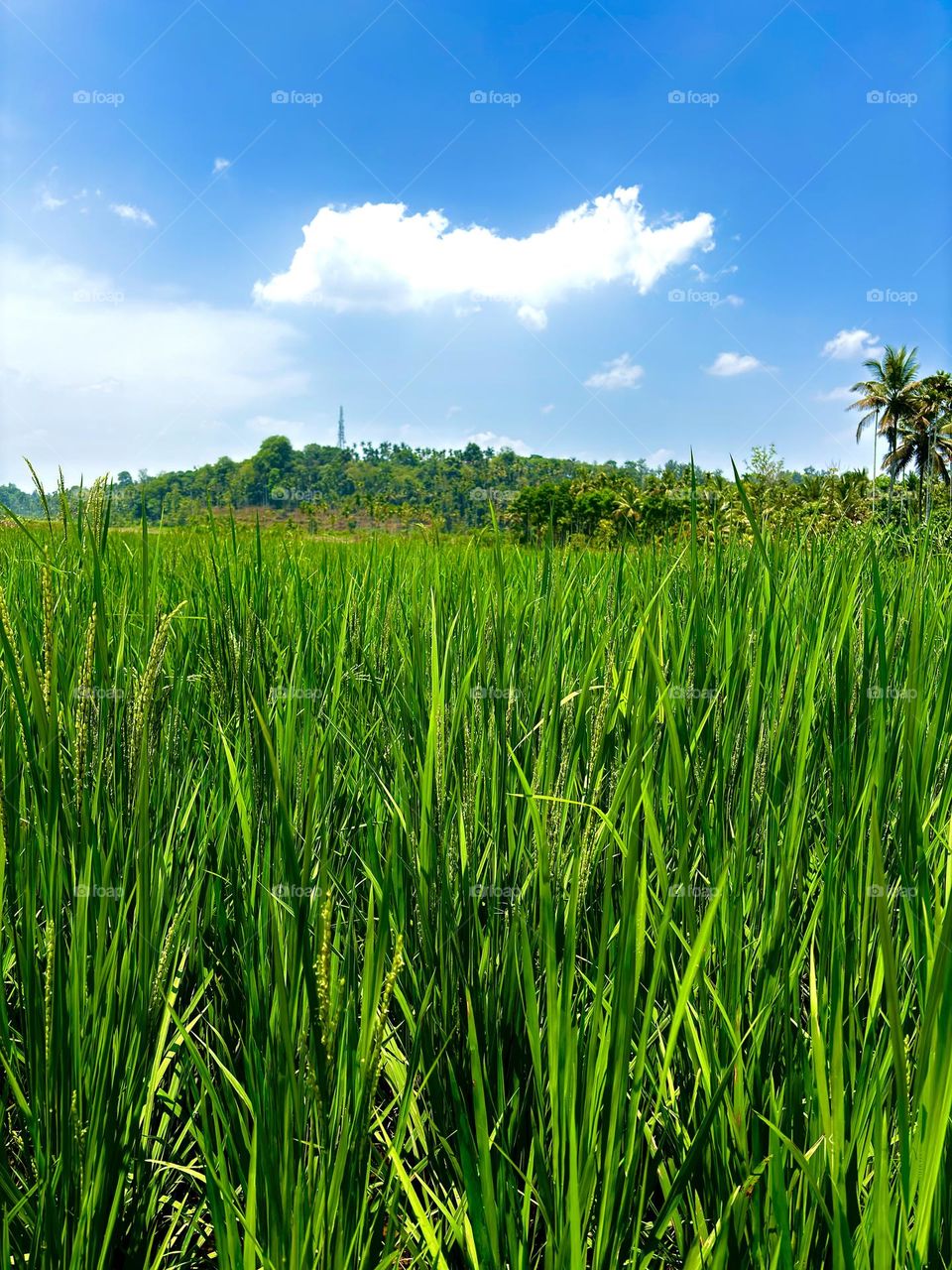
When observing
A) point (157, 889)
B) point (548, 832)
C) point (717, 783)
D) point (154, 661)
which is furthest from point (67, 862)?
point (717, 783)

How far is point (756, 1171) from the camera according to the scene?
2.74 feet

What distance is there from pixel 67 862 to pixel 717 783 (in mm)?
1088

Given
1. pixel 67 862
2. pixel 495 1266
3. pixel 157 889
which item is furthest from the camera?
pixel 67 862

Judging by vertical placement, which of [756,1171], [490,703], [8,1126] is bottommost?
[8,1126]

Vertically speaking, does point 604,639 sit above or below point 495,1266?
above

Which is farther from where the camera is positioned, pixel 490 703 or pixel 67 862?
pixel 490 703

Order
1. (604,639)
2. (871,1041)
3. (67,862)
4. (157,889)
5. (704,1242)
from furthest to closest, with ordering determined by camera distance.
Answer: (604,639), (67,862), (157,889), (871,1041), (704,1242)

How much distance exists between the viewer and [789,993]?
41.3 inches

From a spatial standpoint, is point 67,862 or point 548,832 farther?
point 67,862

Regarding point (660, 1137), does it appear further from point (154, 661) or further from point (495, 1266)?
point (154, 661)

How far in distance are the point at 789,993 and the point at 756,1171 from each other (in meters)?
0.27

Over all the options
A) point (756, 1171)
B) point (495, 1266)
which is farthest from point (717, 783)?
point (495, 1266)

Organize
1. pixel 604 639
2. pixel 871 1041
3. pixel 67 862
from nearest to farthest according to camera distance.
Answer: pixel 871 1041, pixel 67 862, pixel 604 639

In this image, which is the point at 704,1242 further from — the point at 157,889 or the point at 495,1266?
the point at 157,889
